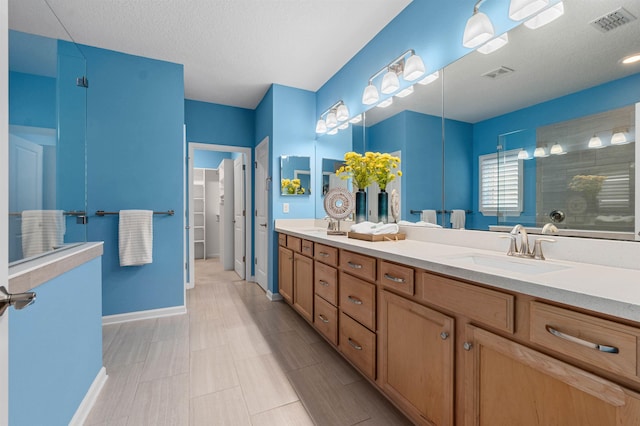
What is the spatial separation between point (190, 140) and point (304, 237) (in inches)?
101

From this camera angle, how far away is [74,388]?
136 cm

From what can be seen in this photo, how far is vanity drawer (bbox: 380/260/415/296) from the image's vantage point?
1.28 metres

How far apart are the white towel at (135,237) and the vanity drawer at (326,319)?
1.80m

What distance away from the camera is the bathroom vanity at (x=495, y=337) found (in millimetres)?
682

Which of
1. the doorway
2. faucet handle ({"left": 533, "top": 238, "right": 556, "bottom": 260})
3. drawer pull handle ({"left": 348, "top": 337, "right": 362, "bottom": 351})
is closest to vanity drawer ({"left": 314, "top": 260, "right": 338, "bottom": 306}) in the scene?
drawer pull handle ({"left": 348, "top": 337, "right": 362, "bottom": 351})

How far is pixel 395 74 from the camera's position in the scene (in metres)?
2.24

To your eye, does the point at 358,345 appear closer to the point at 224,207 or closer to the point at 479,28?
the point at 479,28


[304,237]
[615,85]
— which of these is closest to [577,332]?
[615,85]

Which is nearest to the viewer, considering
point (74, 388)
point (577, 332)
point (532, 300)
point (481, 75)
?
point (577, 332)

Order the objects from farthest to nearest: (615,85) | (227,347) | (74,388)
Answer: (227,347) → (74,388) → (615,85)

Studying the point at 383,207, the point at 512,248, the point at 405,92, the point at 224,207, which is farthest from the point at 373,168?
the point at 224,207

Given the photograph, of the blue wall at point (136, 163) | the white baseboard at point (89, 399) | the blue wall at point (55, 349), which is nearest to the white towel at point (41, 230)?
the blue wall at point (55, 349)

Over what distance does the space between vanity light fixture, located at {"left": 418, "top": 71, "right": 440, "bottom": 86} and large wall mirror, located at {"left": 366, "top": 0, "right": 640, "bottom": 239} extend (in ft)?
0.14

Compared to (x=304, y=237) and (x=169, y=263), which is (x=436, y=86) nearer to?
(x=304, y=237)
